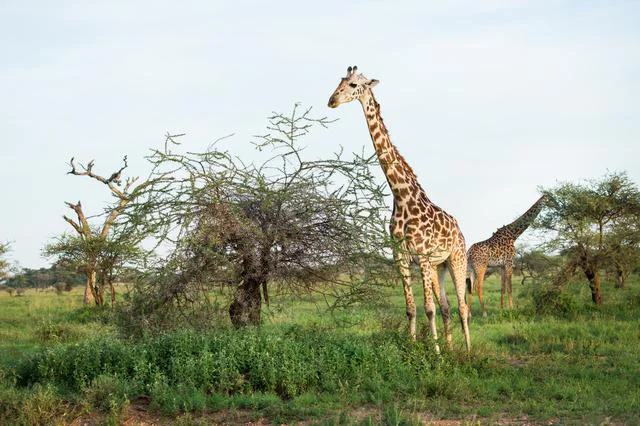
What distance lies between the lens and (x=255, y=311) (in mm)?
11047

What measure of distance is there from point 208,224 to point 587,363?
5786 millimetres

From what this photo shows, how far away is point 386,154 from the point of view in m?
11.7

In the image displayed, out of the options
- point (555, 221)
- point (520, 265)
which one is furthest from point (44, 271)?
point (555, 221)

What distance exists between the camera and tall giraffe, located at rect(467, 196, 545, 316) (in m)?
19.5

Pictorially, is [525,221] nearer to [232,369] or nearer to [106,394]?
[232,369]

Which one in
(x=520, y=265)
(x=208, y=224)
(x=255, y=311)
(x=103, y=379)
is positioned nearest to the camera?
(x=103, y=379)

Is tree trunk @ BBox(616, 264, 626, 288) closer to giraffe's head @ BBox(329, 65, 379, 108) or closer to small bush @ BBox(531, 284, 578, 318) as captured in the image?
small bush @ BBox(531, 284, 578, 318)

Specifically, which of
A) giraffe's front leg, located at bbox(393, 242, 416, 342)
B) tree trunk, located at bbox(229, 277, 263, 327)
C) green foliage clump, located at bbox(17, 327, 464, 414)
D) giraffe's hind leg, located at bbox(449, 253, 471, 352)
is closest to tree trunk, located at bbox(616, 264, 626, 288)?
giraffe's hind leg, located at bbox(449, 253, 471, 352)

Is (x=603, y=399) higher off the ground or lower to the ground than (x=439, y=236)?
lower

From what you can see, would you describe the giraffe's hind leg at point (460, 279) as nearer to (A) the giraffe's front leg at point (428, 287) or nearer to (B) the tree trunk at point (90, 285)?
(A) the giraffe's front leg at point (428, 287)

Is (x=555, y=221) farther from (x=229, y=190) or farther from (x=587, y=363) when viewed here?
(x=229, y=190)

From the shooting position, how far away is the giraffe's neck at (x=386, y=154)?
11.6 m

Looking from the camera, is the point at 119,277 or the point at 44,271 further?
the point at 44,271

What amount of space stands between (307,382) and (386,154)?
4.04 m
